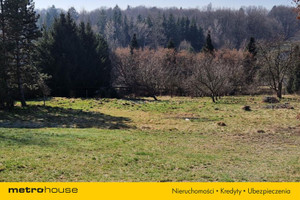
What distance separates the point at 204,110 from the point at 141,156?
54.8 ft

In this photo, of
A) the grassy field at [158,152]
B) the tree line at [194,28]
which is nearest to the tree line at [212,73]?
the grassy field at [158,152]

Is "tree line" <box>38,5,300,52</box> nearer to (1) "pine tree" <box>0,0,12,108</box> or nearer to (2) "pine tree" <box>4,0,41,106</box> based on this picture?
(2) "pine tree" <box>4,0,41,106</box>

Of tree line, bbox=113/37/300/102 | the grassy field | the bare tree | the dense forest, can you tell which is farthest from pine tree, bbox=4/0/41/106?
the bare tree

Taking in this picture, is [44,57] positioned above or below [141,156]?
above

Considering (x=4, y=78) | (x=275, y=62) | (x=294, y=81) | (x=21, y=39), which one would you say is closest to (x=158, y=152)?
(x=4, y=78)

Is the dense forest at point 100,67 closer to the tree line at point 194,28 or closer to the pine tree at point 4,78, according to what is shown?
the pine tree at point 4,78

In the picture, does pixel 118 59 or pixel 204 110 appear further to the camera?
pixel 118 59

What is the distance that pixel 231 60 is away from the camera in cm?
5969

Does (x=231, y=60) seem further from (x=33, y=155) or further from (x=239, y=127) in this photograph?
(x=33, y=155)

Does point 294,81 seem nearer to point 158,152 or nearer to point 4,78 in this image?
point 4,78

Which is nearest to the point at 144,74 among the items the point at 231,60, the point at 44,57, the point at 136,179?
the point at 44,57

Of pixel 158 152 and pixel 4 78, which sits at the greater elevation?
pixel 4 78

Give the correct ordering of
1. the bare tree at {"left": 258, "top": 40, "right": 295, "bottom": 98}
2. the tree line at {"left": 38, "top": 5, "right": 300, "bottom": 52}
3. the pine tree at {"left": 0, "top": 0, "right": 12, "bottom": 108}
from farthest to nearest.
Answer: the tree line at {"left": 38, "top": 5, "right": 300, "bottom": 52} → the bare tree at {"left": 258, "top": 40, "right": 295, "bottom": 98} → the pine tree at {"left": 0, "top": 0, "right": 12, "bottom": 108}
